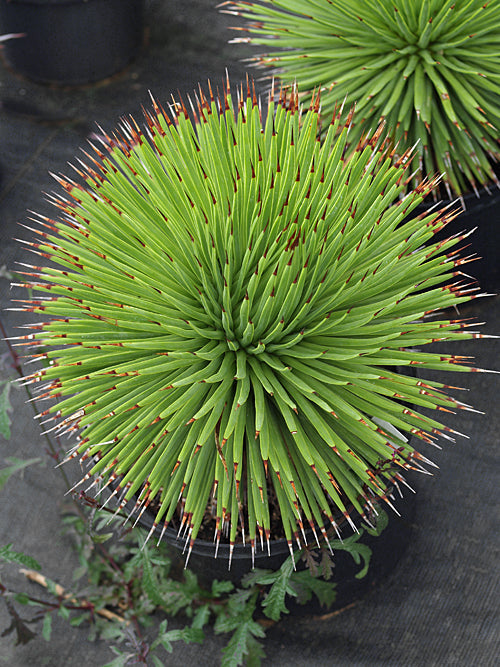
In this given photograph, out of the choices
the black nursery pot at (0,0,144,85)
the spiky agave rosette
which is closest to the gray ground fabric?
the spiky agave rosette

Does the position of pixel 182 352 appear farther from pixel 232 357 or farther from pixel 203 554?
pixel 203 554

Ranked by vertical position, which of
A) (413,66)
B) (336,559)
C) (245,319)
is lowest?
(336,559)

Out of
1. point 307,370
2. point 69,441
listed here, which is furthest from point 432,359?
point 69,441

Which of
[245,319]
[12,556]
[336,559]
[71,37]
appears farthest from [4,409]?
[71,37]

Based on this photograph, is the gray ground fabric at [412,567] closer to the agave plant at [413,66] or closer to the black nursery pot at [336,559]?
the black nursery pot at [336,559]

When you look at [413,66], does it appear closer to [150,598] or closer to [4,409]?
[4,409]

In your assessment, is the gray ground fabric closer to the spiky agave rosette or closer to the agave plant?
the agave plant

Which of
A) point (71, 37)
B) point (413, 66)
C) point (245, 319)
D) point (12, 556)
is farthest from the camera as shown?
point (71, 37)
